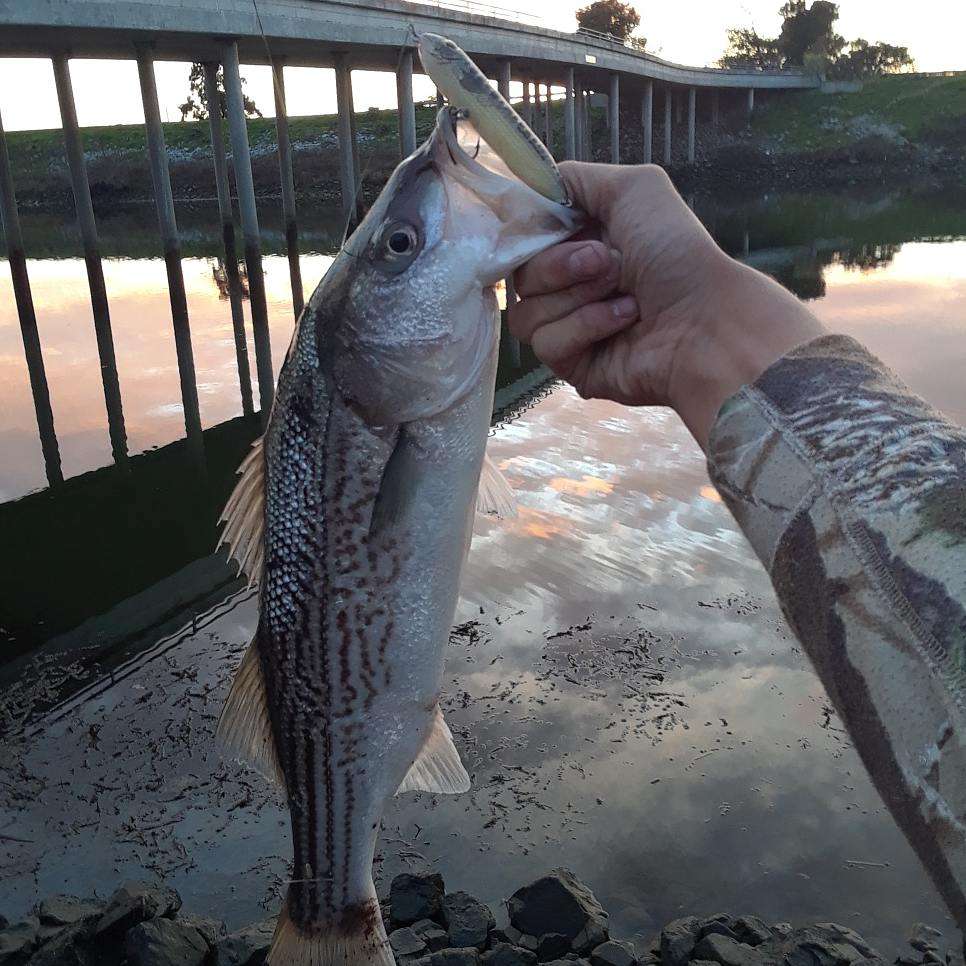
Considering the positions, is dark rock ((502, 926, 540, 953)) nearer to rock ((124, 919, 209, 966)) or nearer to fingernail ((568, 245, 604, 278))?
rock ((124, 919, 209, 966))

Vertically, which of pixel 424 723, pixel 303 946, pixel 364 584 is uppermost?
pixel 364 584

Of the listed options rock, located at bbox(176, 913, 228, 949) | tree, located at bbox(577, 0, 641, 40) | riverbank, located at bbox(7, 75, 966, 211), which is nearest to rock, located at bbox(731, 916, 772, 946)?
rock, located at bbox(176, 913, 228, 949)

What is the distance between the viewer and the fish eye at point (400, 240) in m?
2.52

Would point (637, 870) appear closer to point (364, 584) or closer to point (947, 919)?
point (947, 919)

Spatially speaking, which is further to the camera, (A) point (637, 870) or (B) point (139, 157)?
(B) point (139, 157)

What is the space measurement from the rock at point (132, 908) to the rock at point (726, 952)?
103 inches

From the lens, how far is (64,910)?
4496mm

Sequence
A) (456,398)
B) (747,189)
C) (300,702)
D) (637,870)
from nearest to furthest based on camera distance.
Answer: (456,398), (300,702), (637,870), (747,189)

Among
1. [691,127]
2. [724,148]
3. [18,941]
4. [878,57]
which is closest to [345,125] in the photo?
[18,941]

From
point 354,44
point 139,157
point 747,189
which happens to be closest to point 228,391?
point 354,44

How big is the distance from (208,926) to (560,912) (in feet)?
5.70

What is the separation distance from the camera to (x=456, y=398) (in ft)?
8.63

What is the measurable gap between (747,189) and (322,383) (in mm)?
56725

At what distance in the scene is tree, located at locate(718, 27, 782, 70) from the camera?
8450 cm
